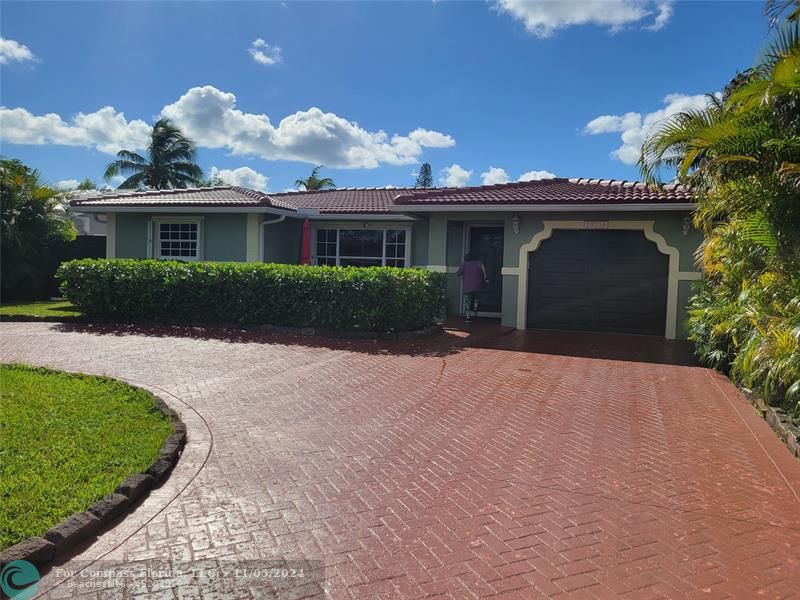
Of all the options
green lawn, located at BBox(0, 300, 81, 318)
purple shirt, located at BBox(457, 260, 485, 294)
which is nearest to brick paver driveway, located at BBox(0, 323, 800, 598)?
green lawn, located at BBox(0, 300, 81, 318)

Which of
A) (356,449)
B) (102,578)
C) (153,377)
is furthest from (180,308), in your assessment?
(102,578)

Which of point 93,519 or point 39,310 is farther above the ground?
point 39,310

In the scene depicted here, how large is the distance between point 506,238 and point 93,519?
11.2m

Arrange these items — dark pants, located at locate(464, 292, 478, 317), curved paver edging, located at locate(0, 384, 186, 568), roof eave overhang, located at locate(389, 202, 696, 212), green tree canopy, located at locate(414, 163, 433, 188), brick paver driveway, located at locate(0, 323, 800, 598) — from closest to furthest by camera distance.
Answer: curved paver edging, located at locate(0, 384, 186, 568)
brick paver driveway, located at locate(0, 323, 800, 598)
roof eave overhang, located at locate(389, 202, 696, 212)
dark pants, located at locate(464, 292, 478, 317)
green tree canopy, located at locate(414, 163, 433, 188)

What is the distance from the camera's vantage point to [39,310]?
14125 millimetres

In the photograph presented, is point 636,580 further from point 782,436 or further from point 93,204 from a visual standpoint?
point 93,204

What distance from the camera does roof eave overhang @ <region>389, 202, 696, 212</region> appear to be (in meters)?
11.8

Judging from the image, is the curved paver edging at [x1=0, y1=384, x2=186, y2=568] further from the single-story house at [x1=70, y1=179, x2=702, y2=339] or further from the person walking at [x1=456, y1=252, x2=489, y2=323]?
the person walking at [x1=456, y1=252, x2=489, y2=323]

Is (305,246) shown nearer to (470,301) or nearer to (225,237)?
(225,237)

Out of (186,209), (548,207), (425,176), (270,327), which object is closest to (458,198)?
(548,207)

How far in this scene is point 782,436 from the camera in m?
5.88

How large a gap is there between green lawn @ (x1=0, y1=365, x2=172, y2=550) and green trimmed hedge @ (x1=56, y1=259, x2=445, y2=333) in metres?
5.03

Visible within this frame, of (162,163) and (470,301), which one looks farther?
(162,163)

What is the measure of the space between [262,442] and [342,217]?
37.7 ft
